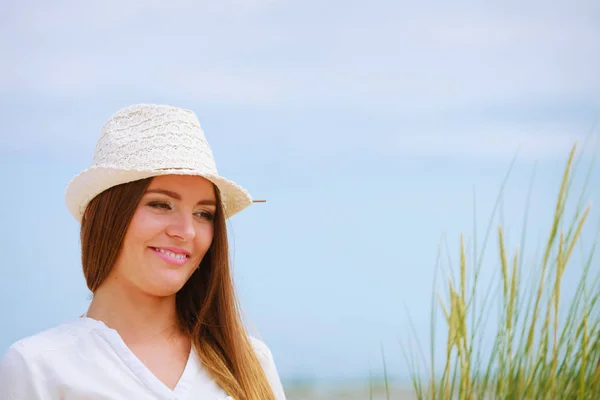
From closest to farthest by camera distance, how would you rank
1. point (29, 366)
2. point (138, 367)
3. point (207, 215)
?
point (29, 366) < point (138, 367) < point (207, 215)

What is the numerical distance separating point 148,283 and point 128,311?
118 millimetres

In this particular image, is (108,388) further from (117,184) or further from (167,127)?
(167,127)

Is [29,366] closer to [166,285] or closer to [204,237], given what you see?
[166,285]

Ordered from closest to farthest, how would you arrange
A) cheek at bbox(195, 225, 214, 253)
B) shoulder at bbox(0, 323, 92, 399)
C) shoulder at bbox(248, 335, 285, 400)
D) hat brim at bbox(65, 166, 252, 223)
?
shoulder at bbox(0, 323, 92, 399) → hat brim at bbox(65, 166, 252, 223) → cheek at bbox(195, 225, 214, 253) → shoulder at bbox(248, 335, 285, 400)

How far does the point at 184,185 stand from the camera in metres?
2.30

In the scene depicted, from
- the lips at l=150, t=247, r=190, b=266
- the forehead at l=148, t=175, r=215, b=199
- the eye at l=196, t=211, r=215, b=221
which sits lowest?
the lips at l=150, t=247, r=190, b=266

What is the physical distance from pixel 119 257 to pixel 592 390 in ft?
4.79

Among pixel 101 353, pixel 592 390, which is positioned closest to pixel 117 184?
pixel 101 353

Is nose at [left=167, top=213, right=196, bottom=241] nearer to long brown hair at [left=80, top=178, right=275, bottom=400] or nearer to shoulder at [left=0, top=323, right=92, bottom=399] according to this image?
long brown hair at [left=80, top=178, right=275, bottom=400]

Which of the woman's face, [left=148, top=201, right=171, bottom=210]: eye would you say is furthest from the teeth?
[left=148, top=201, right=171, bottom=210]: eye

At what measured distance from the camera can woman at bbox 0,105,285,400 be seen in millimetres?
2203

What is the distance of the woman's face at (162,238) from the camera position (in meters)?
2.25

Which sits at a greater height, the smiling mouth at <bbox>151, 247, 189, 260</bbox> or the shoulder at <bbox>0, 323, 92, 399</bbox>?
the smiling mouth at <bbox>151, 247, 189, 260</bbox>

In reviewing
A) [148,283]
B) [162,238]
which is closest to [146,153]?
[162,238]
